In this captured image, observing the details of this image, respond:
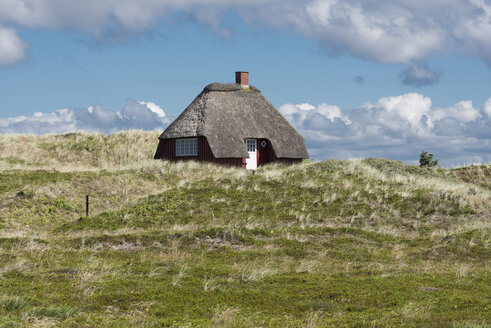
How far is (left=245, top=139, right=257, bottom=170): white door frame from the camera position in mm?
44428

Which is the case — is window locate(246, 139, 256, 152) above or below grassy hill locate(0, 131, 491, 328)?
above

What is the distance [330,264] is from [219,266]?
3825 millimetres

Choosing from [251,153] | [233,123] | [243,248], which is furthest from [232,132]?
[243,248]

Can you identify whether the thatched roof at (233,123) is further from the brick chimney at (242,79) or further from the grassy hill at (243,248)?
the grassy hill at (243,248)

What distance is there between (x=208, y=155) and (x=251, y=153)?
438 cm

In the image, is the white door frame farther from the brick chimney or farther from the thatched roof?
the brick chimney

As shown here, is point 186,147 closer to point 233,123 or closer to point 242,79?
point 233,123

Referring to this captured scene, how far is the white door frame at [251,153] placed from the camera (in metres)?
44.4

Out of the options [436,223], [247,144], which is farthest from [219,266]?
[247,144]

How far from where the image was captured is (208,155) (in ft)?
138

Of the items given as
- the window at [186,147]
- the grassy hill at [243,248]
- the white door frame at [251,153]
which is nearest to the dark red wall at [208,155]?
the window at [186,147]

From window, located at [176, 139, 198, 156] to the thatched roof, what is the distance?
37.1 inches

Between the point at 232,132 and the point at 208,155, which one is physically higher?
the point at 232,132

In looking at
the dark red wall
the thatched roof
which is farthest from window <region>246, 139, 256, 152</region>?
the thatched roof
